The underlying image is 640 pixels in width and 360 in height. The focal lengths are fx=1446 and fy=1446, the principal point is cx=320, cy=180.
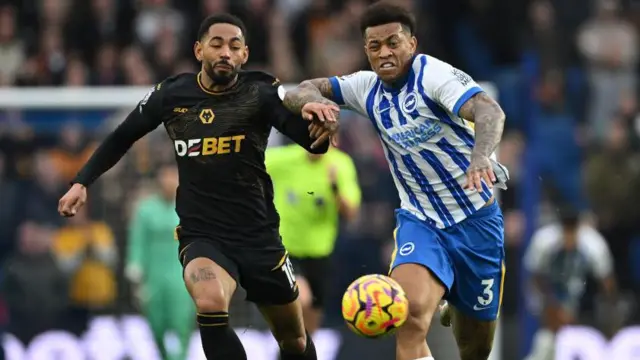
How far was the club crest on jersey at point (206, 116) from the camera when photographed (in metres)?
9.29

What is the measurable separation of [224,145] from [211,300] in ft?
3.39

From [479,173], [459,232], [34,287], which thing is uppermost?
[479,173]

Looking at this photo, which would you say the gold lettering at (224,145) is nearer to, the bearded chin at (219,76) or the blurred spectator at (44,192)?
the bearded chin at (219,76)

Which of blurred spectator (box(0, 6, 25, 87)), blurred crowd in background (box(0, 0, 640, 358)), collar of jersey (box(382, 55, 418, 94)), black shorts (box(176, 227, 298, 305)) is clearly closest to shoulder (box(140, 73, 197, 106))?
black shorts (box(176, 227, 298, 305))

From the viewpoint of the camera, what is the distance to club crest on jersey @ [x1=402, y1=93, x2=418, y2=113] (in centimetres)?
902

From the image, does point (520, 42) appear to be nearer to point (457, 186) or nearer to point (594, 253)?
point (594, 253)

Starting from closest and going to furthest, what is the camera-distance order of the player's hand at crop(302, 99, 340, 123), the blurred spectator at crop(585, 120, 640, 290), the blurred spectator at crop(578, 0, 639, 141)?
1. the player's hand at crop(302, 99, 340, 123)
2. the blurred spectator at crop(585, 120, 640, 290)
3. the blurred spectator at crop(578, 0, 639, 141)

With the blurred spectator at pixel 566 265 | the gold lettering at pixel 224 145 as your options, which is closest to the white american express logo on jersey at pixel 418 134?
the gold lettering at pixel 224 145

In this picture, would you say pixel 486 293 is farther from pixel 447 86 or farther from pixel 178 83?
pixel 178 83

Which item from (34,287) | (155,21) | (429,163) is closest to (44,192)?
(34,287)

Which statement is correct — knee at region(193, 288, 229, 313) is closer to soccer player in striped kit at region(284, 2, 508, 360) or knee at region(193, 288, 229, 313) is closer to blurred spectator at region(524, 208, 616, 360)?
soccer player in striped kit at region(284, 2, 508, 360)

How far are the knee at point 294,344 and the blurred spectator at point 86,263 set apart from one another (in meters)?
5.69

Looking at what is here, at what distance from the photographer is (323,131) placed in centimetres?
884

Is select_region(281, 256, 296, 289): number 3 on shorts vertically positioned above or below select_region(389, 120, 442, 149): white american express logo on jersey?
below
